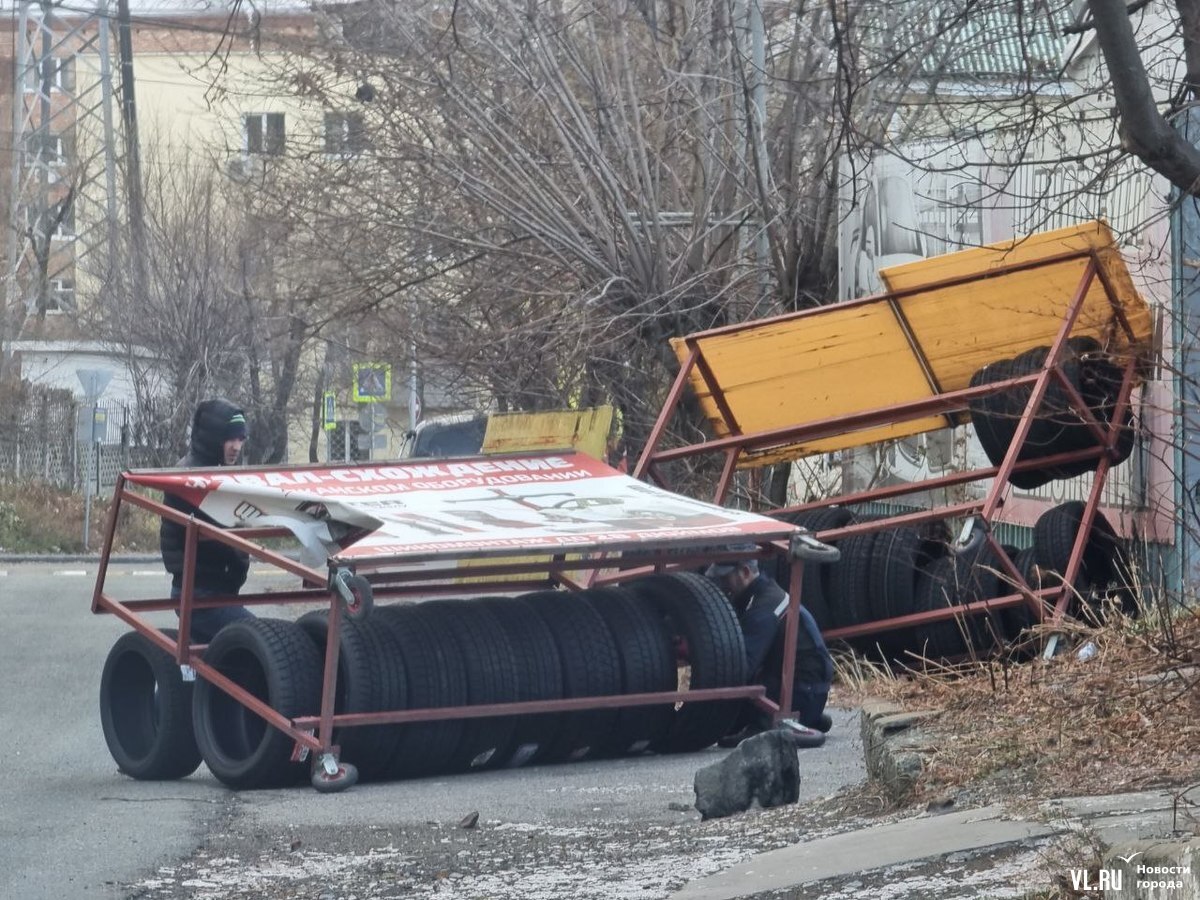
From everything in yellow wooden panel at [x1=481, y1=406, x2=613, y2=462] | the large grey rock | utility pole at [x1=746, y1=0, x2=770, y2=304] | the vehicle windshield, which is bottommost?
the large grey rock

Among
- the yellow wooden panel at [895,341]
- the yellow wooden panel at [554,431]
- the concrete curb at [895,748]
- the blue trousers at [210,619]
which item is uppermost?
→ the yellow wooden panel at [895,341]

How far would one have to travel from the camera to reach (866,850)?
6.30 meters

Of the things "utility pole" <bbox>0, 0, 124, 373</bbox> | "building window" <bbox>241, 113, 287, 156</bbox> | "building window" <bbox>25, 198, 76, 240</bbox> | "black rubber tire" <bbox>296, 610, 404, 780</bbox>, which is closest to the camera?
"black rubber tire" <bbox>296, 610, 404, 780</bbox>

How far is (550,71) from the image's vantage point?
16.6 metres

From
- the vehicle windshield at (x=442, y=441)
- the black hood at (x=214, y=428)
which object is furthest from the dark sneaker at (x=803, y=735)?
the vehicle windshield at (x=442, y=441)

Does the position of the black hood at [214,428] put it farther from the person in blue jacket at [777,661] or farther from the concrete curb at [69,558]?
the concrete curb at [69,558]

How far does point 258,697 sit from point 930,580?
15.2 ft

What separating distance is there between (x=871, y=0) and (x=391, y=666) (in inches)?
157

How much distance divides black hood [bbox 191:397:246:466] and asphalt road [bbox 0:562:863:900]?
180 cm

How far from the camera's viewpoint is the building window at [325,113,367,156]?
20453 mm

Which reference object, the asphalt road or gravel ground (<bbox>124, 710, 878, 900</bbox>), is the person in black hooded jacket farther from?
gravel ground (<bbox>124, 710, 878, 900</bbox>)

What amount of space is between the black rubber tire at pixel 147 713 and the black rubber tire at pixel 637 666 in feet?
7.10

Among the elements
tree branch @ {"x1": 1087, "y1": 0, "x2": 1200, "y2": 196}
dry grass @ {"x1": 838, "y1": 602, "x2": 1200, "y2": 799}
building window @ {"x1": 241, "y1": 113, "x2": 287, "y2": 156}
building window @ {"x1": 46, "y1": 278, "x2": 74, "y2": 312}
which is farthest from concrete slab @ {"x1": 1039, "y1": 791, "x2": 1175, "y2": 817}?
building window @ {"x1": 46, "y1": 278, "x2": 74, "y2": 312}

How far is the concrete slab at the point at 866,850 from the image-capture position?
5.99 m
